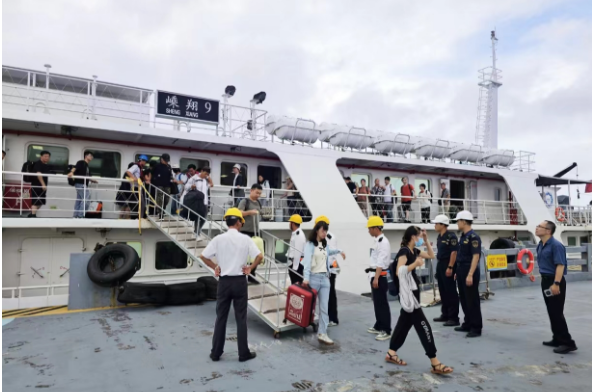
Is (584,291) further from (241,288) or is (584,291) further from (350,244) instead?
(241,288)

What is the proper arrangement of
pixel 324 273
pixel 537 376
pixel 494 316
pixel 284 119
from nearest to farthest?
pixel 537 376 → pixel 324 273 → pixel 494 316 → pixel 284 119

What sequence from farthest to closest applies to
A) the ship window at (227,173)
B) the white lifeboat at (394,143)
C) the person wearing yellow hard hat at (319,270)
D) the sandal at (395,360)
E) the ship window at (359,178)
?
the white lifeboat at (394,143) < the ship window at (359,178) < the ship window at (227,173) < the person wearing yellow hard hat at (319,270) < the sandal at (395,360)

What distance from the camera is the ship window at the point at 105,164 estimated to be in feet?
35.3

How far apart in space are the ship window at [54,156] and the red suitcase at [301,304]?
302 inches

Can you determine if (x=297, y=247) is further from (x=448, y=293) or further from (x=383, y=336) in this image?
(x=448, y=293)

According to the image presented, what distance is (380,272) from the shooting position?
19.4 ft

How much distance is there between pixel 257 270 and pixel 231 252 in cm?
379

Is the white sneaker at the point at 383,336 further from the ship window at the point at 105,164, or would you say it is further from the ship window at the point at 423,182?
the ship window at the point at 423,182

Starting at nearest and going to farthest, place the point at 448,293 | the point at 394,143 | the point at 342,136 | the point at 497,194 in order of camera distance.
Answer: the point at 448,293 → the point at 342,136 → the point at 394,143 → the point at 497,194

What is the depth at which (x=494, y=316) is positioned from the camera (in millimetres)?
7562

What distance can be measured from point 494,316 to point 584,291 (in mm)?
4799

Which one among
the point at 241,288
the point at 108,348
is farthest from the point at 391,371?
the point at 108,348

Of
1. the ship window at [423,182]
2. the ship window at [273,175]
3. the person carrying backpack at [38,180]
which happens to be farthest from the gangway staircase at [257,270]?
the ship window at [423,182]

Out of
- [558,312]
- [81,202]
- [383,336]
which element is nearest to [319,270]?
[383,336]
